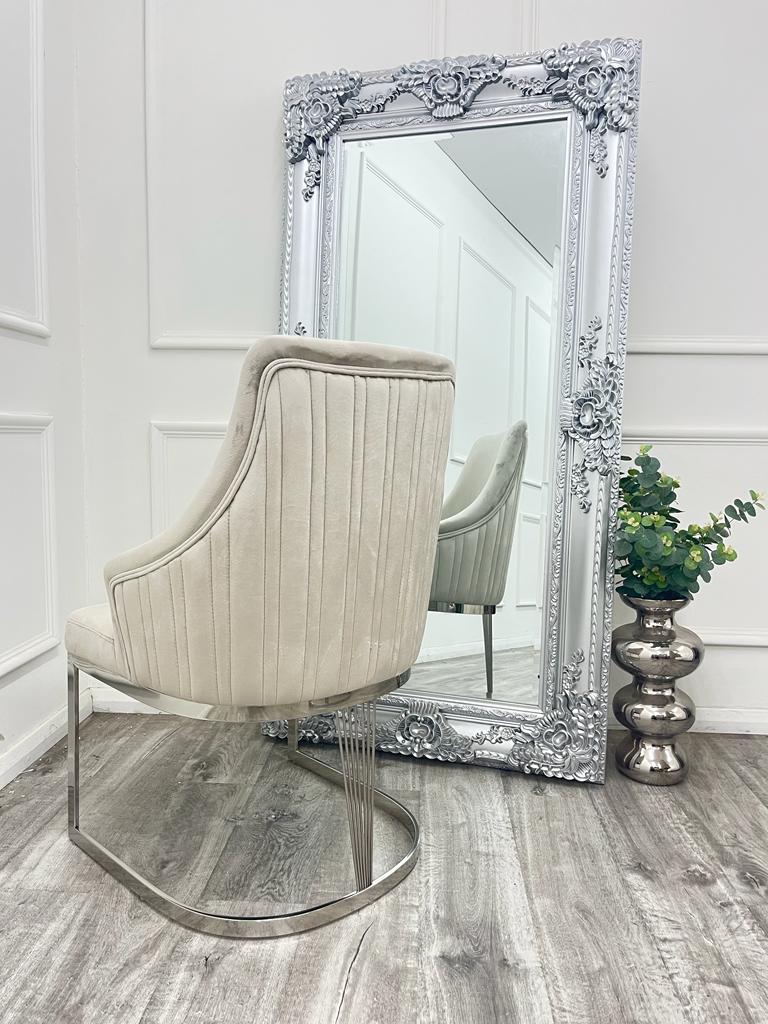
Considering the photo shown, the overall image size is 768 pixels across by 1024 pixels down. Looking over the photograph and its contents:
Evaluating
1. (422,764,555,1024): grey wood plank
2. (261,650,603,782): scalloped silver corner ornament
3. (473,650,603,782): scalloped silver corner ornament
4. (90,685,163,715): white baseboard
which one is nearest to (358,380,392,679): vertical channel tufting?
(422,764,555,1024): grey wood plank

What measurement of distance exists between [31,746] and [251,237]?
5.09 ft

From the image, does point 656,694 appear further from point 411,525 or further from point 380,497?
point 380,497

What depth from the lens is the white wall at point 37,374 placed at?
1989 mm

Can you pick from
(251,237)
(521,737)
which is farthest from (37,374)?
(521,737)

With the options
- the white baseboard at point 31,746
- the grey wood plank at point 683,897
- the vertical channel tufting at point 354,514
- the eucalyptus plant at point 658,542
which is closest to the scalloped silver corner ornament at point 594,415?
the eucalyptus plant at point 658,542

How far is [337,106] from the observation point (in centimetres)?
213

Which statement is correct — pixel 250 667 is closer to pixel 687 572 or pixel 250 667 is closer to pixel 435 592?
pixel 435 592

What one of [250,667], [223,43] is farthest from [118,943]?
[223,43]

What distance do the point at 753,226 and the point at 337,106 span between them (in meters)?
1.22

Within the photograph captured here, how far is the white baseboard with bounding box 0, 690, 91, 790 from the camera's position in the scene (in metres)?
1.95

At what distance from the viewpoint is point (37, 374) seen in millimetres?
2135

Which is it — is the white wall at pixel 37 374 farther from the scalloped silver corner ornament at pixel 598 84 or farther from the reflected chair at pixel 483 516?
the scalloped silver corner ornament at pixel 598 84

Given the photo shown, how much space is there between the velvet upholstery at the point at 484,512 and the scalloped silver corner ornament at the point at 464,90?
0.72 meters

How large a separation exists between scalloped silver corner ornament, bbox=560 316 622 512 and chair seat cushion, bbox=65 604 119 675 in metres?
1.17
